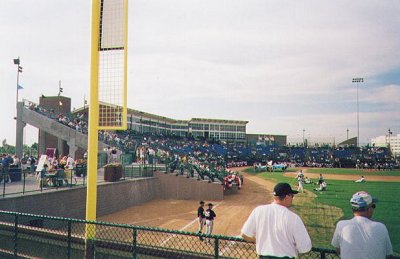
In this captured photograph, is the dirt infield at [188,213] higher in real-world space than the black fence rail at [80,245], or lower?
lower

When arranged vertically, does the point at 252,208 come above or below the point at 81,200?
below

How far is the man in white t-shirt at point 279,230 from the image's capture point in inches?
123

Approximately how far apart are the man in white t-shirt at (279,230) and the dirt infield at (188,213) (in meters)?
12.6

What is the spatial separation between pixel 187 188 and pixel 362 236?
82.6 ft

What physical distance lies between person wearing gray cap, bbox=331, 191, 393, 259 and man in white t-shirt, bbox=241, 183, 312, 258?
0.40 meters

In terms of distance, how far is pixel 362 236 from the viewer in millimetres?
3205

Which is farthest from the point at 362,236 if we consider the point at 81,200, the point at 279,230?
the point at 81,200

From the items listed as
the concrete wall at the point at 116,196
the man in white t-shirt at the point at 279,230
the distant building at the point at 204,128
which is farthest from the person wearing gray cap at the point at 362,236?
the distant building at the point at 204,128

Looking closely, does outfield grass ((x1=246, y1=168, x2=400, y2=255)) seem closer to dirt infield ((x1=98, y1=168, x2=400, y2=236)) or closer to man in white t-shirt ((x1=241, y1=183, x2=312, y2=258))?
Result: dirt infield ((x1=98, y1=168, x2=400, y2=236))

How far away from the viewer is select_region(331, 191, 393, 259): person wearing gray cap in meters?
3.16

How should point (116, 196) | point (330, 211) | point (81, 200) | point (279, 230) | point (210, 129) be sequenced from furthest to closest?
point (210, 129) < point (116, 196) < point (330, 211) < point (81, 200) < point (279, 230)

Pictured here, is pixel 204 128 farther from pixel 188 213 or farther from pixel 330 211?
pixel 330 211

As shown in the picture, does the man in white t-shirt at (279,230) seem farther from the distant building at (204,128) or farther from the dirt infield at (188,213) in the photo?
the distant building at (204,128)

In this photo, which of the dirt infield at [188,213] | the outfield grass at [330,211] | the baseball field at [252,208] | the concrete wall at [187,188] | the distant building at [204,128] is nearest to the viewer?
the outfield grass at [330,211]
